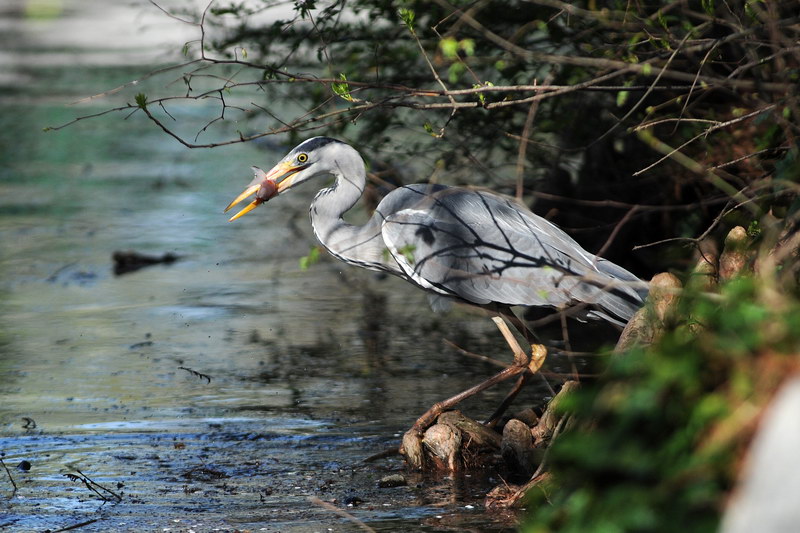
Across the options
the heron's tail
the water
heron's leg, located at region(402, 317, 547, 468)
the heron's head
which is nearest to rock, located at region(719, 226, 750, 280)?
the heron's tail

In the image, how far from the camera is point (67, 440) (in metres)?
5.85

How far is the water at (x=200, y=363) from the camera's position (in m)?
4.95

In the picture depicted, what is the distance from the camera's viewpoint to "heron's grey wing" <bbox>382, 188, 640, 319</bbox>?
5801 millimetres

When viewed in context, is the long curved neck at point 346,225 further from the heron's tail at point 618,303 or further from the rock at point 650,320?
the rock at point 650,320

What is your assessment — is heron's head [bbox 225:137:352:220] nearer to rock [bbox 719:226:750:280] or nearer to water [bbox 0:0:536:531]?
water [bbox 0:0:536:531]

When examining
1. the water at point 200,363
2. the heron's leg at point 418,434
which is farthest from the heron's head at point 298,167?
the heron's leg at point 418,434

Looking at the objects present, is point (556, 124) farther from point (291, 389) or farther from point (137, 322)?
point (137, 322)

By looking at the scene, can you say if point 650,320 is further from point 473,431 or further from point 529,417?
point 473,431

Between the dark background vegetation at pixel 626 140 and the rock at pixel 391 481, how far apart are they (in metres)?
1.37

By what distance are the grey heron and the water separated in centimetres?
76

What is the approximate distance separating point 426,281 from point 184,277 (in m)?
4.34

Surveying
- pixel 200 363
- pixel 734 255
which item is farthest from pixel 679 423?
pixel 200 363

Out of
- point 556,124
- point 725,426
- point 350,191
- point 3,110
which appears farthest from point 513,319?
point 3,110

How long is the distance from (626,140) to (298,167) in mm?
3468
